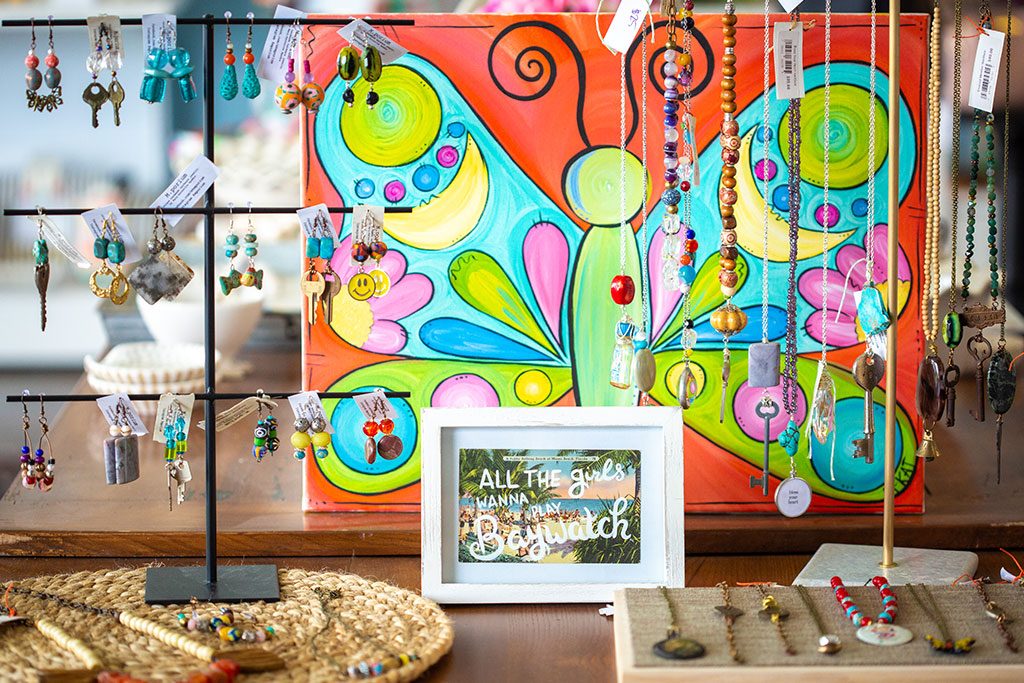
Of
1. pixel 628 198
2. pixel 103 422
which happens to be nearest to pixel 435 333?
pixel 628 198

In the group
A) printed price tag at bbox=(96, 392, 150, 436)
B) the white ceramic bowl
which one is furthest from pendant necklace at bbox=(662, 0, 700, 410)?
the white ceramic bowl

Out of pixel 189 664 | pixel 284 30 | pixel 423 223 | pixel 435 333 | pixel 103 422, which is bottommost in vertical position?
pixel 189 664

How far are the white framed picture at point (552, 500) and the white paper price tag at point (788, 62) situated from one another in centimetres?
36

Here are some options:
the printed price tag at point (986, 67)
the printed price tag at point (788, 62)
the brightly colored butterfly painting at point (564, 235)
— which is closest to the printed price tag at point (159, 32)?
the brightly colored butterfly painting at point (564, 235)

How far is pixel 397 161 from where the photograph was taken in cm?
151

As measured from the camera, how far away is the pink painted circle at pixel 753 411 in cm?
156

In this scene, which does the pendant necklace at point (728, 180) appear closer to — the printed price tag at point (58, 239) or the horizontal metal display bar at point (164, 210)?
the horizontal metal display bar at point (164, 210)

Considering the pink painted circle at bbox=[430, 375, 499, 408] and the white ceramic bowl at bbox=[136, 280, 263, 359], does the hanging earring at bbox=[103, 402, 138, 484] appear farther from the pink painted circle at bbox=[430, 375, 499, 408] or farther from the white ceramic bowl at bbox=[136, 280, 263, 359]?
the white ceramic bowl at bbox=[136, 280, 263, 359]

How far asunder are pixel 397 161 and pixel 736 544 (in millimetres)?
599

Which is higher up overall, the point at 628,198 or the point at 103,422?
the point at 628,198

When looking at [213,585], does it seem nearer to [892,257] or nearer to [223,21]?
[223,21]

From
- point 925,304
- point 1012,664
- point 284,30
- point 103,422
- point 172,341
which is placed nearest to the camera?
point 1012,664

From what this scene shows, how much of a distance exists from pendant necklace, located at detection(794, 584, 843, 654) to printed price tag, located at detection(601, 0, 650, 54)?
605 mm

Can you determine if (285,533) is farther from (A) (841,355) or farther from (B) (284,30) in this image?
(A) (841,355)
